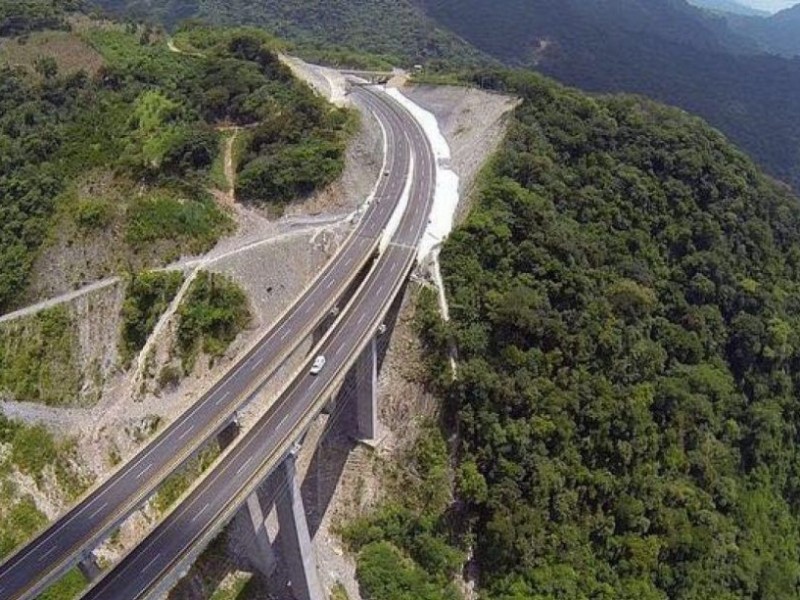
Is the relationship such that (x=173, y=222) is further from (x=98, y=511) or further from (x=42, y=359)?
(x=98, y=511)

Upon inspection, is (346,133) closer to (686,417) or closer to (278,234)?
(278,234)

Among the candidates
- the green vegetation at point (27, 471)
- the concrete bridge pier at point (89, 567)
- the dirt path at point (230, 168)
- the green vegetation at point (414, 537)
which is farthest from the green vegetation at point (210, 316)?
the concrete bridge pier at point (89, 567)

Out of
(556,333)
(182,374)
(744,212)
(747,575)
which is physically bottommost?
(747,575)

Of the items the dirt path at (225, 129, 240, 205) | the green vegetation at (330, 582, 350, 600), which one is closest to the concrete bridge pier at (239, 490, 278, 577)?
the green vegetation at (330, 582, 350, 600)

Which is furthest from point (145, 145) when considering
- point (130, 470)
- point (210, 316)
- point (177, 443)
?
point (130, 470)

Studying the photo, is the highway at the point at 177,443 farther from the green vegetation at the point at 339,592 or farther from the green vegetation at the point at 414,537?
the green vegetation at the point at 339,592

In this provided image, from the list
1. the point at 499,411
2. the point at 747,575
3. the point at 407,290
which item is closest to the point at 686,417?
the point at 747,575

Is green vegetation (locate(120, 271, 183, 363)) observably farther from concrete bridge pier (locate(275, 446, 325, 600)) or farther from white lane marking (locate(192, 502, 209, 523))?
white lane marking (locate(192, 502, 209, 523))
